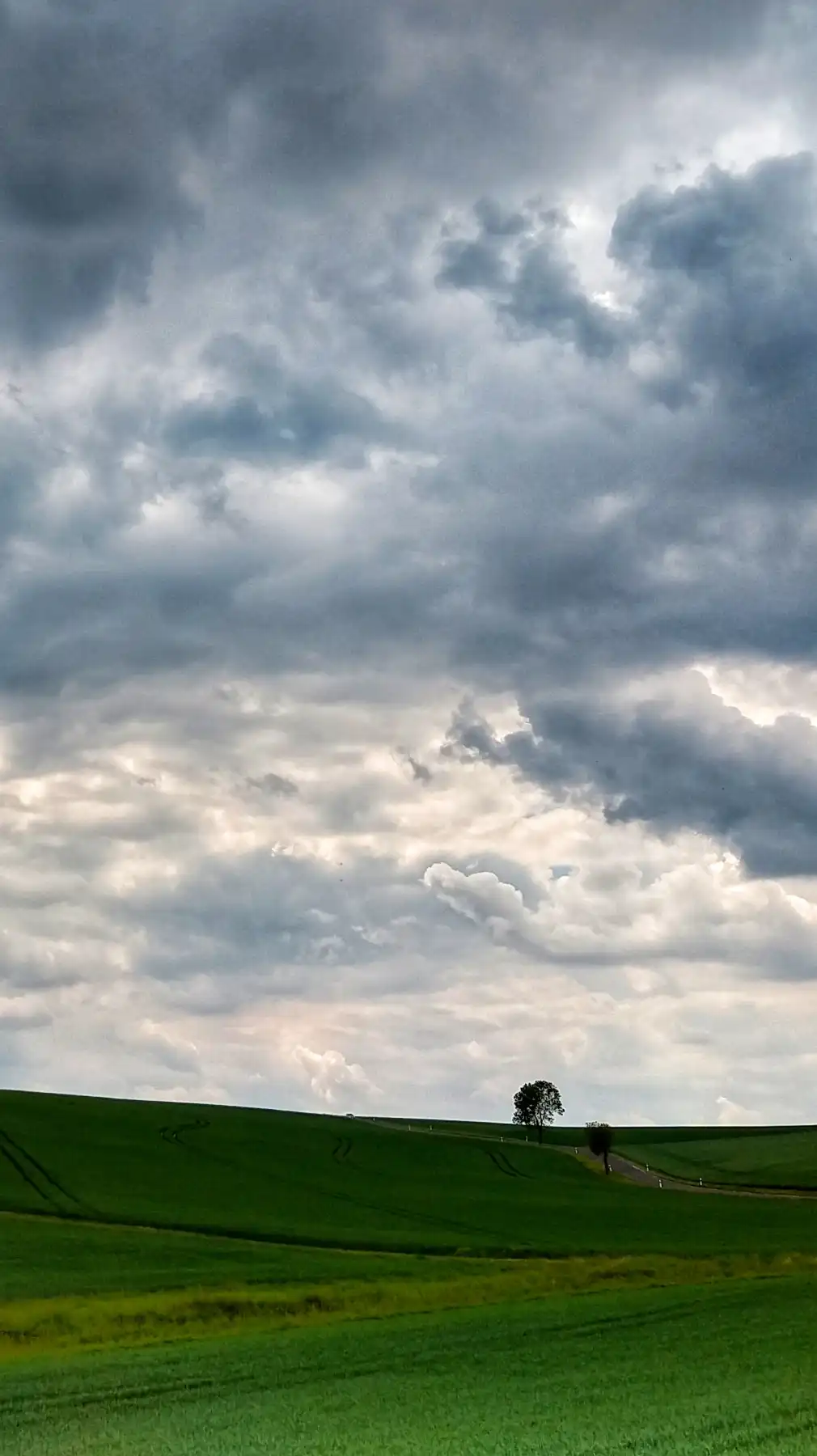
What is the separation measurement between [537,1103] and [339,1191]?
73.1 meters

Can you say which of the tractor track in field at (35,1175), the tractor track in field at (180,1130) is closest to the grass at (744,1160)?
the tractor track in field at (180,1130)

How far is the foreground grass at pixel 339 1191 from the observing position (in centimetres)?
6278

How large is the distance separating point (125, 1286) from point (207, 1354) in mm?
13942

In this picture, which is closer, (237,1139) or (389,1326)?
(389,1326)

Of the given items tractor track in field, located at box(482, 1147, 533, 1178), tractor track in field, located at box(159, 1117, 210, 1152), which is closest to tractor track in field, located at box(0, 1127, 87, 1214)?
tractor track in field, located at box(159, 1117, 210, 1152)

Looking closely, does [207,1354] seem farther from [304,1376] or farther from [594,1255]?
[594,1255]

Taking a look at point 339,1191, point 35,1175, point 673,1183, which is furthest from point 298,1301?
point 673,1183

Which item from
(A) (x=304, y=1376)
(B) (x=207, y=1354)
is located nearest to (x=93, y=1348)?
(B) (x=207, y=1354)

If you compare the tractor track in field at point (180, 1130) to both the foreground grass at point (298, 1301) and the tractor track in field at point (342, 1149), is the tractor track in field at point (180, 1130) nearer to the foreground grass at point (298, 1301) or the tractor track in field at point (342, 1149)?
the tractor track in field at point (342, 1149)

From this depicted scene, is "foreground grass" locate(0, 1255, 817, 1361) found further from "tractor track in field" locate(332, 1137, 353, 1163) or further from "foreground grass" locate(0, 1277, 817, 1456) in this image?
"tractor track in field" locate(332, 1137, 353, 1163)

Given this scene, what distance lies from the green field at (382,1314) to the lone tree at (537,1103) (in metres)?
63.3

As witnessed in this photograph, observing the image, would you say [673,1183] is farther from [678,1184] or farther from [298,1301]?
[298,1301]

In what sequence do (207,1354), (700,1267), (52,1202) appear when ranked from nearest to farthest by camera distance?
(207,1354) < (700,1267) < (52,1202)

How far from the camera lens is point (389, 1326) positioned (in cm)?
3278
